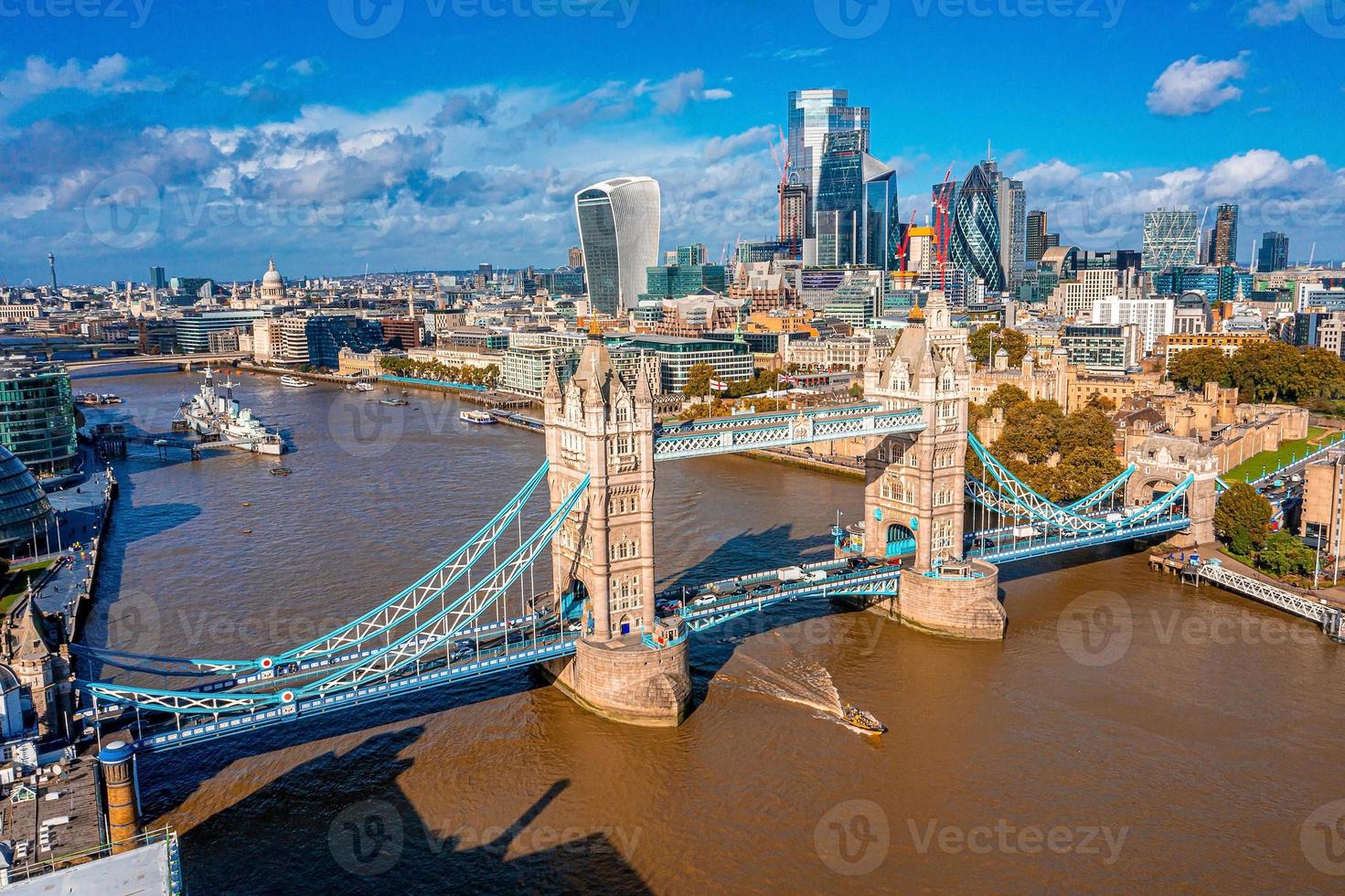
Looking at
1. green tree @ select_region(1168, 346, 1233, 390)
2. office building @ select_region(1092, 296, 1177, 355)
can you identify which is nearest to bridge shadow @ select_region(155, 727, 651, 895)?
green tree @ select_region(1168, 346, 1233, 390)

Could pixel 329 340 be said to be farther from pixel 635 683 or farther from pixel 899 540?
pixel 635 683

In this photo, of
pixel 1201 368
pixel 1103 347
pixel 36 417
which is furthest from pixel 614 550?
pixel 1103 347

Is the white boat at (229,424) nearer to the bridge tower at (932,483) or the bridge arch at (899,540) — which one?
the bridge arch at (899,540)

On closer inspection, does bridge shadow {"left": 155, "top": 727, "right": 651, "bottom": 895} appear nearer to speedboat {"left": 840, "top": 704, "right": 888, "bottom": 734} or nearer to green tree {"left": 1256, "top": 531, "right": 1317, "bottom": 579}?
speedboat {"left": 840, "top": 704, "right": 888, "bottom": 734}

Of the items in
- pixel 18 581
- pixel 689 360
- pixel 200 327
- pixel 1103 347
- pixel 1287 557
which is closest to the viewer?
pixel 1287 557

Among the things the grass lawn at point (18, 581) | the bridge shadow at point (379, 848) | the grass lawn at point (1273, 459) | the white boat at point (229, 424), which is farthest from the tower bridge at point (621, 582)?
the white boat at point (229, 424)

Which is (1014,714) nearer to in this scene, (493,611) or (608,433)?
(608,433)
